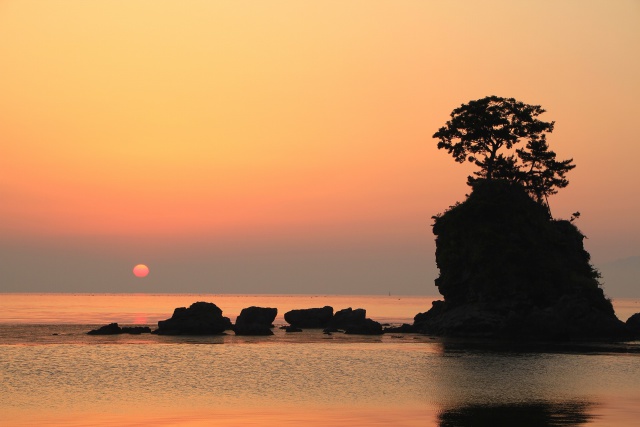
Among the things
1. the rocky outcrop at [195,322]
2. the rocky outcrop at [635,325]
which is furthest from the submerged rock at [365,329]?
the rocky outcrop at [635,325]

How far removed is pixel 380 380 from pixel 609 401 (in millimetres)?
14849

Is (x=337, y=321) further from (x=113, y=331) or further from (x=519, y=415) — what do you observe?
(x=519, y=415)

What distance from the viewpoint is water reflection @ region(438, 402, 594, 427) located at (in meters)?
36.2

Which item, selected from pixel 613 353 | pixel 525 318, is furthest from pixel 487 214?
pixel 613 353

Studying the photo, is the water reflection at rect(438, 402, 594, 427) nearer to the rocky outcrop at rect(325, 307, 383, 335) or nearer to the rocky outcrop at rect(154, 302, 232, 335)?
the rocky outcrop at rect(325, 307, 383, 335)

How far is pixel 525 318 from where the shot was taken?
90.8 metres

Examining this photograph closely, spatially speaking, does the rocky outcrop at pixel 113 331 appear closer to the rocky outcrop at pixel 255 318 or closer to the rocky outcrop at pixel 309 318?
the rocky outcrop at pixel 255 318

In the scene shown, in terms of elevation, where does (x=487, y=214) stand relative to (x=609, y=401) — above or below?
above

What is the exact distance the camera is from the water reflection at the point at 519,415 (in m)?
36.2

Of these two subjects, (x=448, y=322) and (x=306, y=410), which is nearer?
(x=306, y=410)

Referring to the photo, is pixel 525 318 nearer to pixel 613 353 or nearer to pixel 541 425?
pixel 613 353

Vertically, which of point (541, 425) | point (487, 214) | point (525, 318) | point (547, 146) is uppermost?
point (547, 146)

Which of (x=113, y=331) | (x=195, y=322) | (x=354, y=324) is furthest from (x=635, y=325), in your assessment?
(x=113, y=331)

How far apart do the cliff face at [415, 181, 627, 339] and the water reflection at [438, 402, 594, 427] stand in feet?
161
